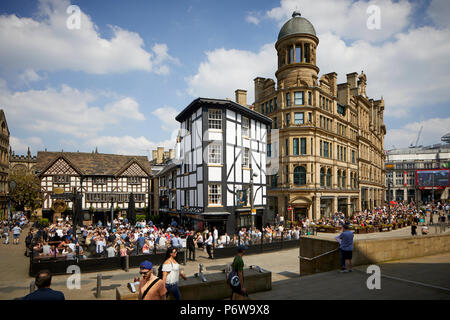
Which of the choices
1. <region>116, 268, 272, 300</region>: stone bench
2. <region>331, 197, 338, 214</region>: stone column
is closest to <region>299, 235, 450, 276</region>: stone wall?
<region>116, 268, 272, 300</region>: stone bench

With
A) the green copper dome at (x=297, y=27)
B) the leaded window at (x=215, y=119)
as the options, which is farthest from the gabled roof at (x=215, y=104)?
the green copper dome at (x=297, y=27)

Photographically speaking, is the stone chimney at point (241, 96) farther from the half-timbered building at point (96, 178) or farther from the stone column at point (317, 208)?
the half-timbered building at point (96, 178)

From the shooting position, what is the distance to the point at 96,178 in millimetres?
42156

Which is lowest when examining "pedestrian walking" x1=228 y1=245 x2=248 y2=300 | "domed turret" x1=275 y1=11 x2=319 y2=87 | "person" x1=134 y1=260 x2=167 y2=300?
"pedestrian walking" x1=228 y1=245 x2=248 y2=300

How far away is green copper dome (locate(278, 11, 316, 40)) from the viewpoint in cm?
3769

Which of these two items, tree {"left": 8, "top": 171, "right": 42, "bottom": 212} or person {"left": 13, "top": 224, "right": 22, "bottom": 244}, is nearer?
person {"left": 13, "top": 224, "right": 22, "bottom": 244}

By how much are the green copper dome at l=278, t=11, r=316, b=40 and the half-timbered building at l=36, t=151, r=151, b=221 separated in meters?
28.8

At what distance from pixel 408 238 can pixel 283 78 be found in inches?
1211

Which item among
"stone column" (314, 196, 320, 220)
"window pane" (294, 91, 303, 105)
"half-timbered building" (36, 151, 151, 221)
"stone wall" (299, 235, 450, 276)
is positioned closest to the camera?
"stone wall" (299, 235, 450, 276)

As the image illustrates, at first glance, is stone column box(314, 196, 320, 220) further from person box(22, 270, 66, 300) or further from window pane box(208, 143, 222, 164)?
person box(22, 270, 66, 300)

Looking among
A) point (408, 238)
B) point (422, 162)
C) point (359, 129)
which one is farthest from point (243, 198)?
point (422, 162)

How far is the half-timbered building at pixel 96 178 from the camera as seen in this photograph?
39.8 metres

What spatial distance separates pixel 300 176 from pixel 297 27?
778 inches

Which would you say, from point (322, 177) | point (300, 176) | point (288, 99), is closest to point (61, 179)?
point (300, 176)
